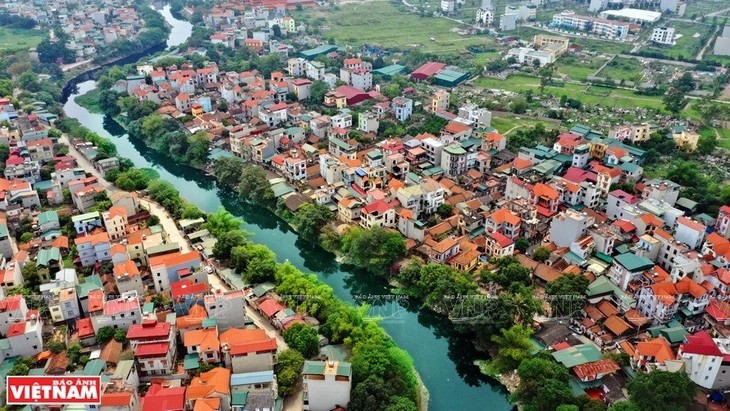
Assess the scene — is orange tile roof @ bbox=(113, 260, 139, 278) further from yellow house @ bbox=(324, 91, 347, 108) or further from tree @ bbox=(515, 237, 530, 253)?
yellow house @ bbox=(324, 91, 347, 108)

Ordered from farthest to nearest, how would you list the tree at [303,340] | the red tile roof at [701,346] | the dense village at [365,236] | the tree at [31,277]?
the tree at [31,277] < the tree at [303,340] < the dense village at [365,236] < the red tile roof at [701,346]

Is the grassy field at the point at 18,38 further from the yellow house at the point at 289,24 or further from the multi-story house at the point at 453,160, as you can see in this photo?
the multi-story house at the point at 453,160

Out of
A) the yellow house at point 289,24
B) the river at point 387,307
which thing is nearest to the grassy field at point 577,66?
the yellow house at point 289,24

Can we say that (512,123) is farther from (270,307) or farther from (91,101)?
(91,101)

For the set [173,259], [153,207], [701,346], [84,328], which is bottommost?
[153,207]

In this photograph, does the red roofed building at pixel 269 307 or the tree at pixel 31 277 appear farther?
the tree at pixel 31 277

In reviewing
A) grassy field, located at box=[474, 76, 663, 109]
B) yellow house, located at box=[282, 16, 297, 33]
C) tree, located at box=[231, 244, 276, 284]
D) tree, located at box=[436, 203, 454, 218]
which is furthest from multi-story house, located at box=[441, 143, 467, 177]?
yellow house, located at box=[282, 16, 297, 33]

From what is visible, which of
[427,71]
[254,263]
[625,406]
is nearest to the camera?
[625,406]

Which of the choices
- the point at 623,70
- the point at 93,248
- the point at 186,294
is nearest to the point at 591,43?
the point at 623,70
